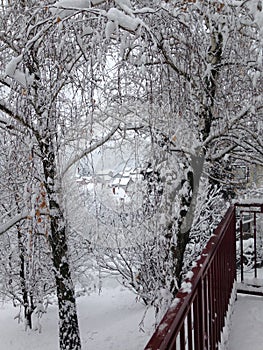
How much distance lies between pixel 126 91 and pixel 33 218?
4.60 feet

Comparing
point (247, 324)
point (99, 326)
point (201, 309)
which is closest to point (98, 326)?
point (99, 326)

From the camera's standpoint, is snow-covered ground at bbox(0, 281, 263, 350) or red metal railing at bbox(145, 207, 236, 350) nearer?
red metal railing at bbox(145, 207, 236, 350)

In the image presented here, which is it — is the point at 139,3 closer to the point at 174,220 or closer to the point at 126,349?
the point at 174,220

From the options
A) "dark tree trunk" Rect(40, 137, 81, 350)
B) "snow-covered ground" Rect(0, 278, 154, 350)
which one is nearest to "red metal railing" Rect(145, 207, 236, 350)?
"dark tree trunk" Rect(40, 137, 81, 350)

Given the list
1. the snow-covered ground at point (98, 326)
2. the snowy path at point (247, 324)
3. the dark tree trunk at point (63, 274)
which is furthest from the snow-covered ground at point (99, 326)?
the snowy path at point (247, 324)

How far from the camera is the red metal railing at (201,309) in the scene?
114 cm

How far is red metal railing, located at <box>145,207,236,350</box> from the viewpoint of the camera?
3.75 ft

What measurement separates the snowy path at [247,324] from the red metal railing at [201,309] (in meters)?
0.16

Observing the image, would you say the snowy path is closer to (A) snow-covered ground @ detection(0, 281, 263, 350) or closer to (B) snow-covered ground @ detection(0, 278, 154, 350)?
(A) snow-covered ground @ detection(0, 281, 263, 350)

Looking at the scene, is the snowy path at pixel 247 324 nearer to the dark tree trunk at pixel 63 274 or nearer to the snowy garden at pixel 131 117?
the snowy garden at pixel 131 117

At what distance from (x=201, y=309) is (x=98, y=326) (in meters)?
10.4

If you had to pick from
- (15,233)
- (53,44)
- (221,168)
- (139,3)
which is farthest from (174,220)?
(15,233)

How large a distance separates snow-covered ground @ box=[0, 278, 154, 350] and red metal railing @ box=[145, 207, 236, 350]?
6873 mm

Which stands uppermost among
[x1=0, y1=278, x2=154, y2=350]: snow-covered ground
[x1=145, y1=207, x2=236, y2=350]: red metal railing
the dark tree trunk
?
[x1=145, y1=207, x2=236, y2=350]: red metal railing
